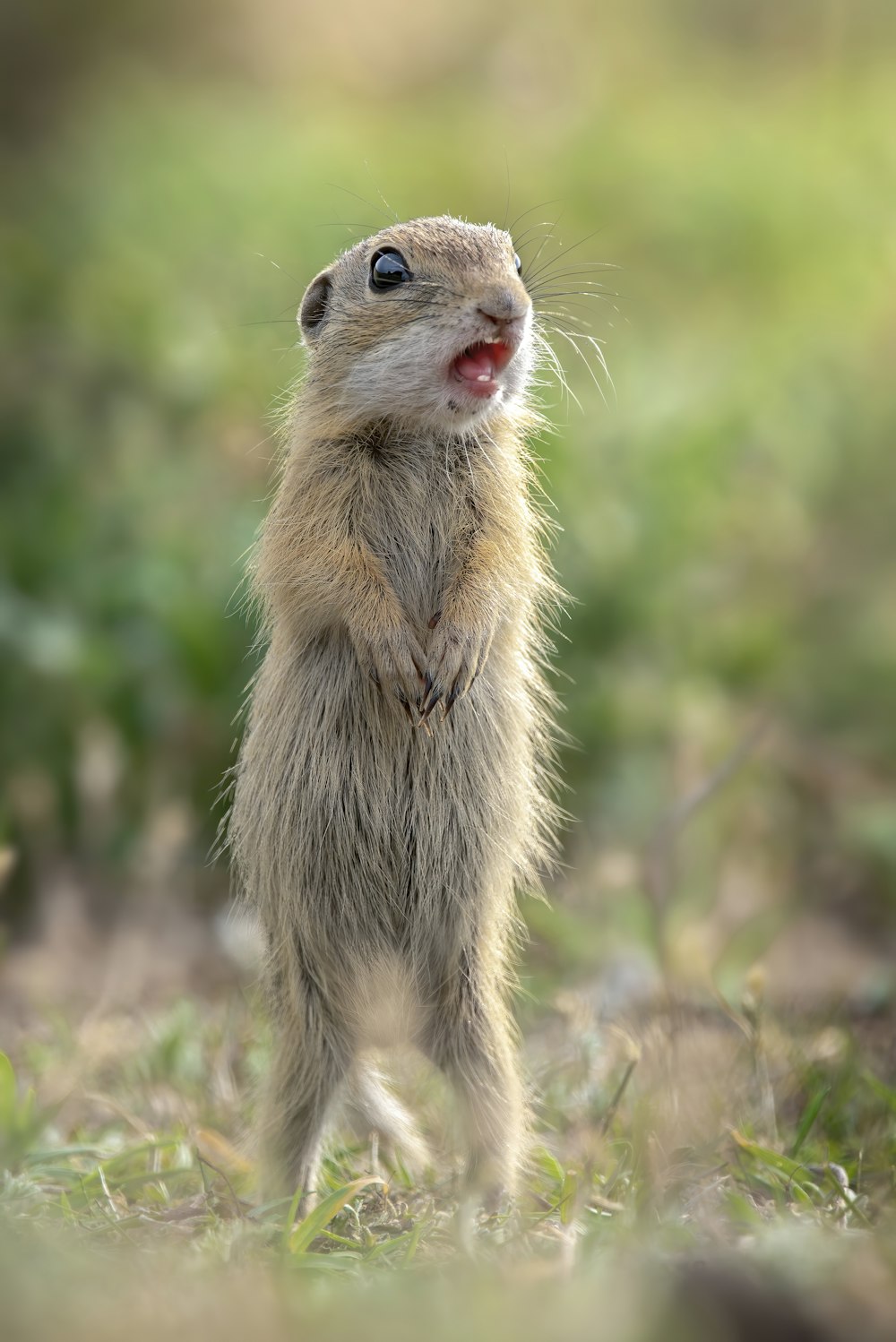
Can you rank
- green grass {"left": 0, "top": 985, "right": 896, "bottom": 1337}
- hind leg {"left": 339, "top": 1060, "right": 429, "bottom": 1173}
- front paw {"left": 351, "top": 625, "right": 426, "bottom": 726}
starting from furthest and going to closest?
hind leg {"left": 339, "top": 1060, "right": 429, "bottom": 1173} < front paw {"left": 351, "top": 625, "right": 426, "bottom": 726} < green grass {"left": 0, "top": 985, "right": 896, "bottom": 1337}

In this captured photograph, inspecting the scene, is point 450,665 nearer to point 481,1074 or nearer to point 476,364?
point 476,364

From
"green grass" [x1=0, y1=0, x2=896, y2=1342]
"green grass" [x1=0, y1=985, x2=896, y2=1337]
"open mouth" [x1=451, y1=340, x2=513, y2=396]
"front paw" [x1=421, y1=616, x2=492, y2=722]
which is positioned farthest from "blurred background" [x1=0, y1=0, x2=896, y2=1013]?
"open mouth" [x1=451, y1=340, x2=513, y2=396]

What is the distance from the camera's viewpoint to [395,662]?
3.60 meters

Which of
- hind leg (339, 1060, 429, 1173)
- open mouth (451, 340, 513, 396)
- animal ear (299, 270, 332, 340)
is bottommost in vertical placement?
hind leg (339, 1060, 429, 1173)

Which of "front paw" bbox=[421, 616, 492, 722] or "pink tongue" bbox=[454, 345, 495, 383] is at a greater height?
"pink tongue" bbox=[454, 345, 495, 383]

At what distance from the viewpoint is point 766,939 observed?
18.5ft

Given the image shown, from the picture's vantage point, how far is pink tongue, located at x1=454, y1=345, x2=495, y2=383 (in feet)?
12.1

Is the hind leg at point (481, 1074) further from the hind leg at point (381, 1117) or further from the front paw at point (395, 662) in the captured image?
the front paw at point (395, 662)

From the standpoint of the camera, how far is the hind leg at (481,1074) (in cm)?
383

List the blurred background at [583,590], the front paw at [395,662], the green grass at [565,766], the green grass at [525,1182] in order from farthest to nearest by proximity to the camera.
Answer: the blurred background at [583,590] → the front paw at [395,662] → the green grass at [565,766] → the green grass at [525,1182]

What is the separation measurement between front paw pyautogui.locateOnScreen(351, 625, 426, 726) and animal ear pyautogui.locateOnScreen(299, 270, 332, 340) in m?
1.07

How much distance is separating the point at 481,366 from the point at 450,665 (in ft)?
2.40

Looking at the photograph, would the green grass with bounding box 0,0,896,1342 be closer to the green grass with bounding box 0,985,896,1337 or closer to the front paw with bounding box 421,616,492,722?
the green grass with bounding box 0,985,896,1337

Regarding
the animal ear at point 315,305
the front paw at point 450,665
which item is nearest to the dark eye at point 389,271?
the animal ear at point 315,305
